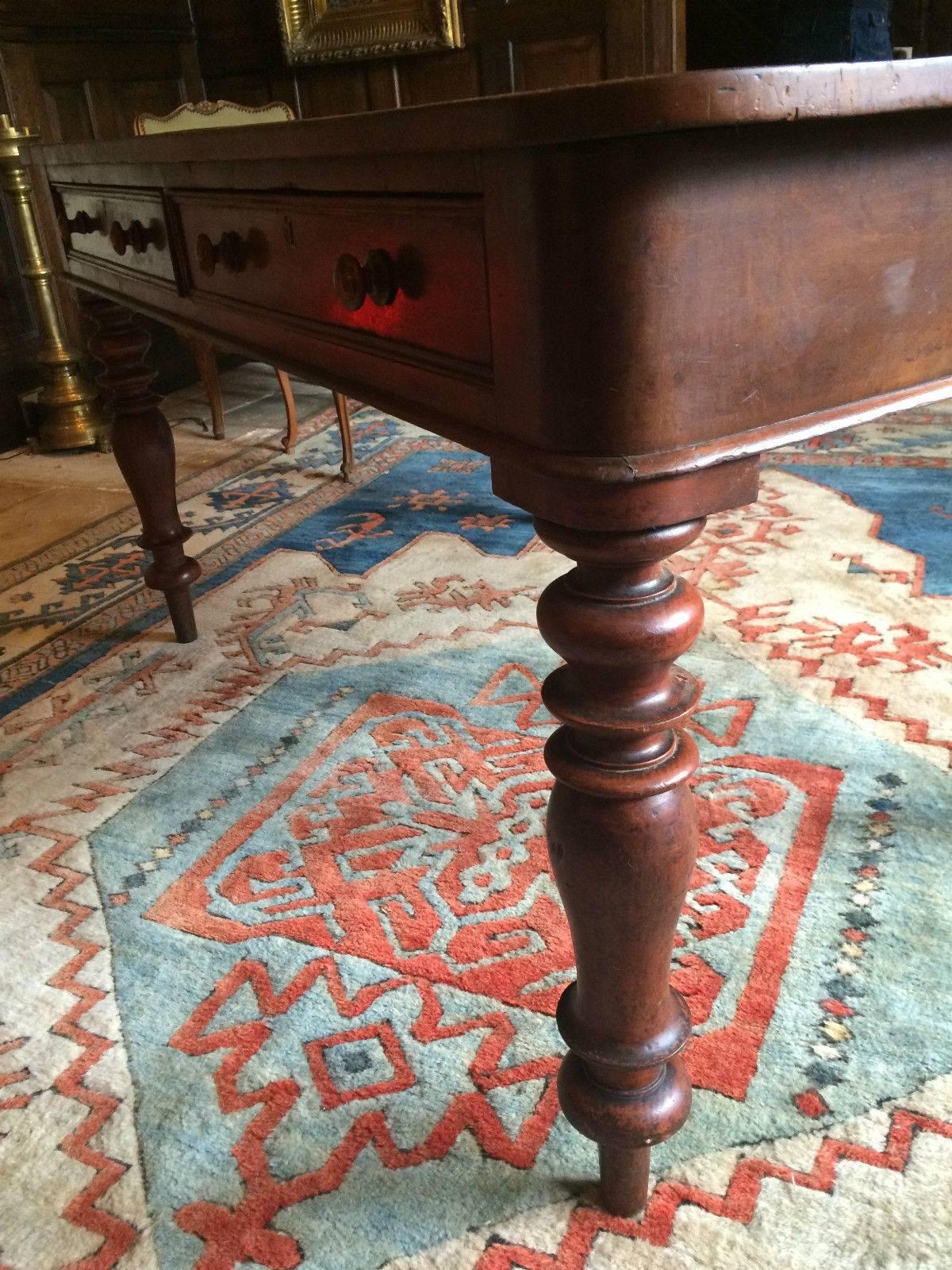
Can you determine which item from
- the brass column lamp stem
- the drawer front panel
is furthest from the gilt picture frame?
the drawer front panel

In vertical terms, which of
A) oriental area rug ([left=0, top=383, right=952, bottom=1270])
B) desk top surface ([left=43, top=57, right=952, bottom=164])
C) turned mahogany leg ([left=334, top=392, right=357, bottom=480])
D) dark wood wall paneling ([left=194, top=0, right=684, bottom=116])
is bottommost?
oriental area rug ([left=0, top=383, right=952, bottom=1270])

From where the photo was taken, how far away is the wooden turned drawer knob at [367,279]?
67cm

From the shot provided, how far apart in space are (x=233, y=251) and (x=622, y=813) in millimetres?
632

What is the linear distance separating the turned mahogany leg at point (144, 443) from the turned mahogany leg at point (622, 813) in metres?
1.25

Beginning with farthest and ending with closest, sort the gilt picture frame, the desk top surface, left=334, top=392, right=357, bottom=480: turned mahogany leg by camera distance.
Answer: the gilt picture frame, left=334, top=392, right=357, bottom=480: turned mahogany leg, the desk top surface

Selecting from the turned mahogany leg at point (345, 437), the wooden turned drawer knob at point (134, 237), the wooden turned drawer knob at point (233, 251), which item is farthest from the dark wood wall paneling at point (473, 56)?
the wooden turned drawer knob at point (233, 251)

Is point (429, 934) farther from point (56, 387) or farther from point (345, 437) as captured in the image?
point (56, 387)

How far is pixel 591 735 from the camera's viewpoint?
662mm

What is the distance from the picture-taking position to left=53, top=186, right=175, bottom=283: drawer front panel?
1.17m

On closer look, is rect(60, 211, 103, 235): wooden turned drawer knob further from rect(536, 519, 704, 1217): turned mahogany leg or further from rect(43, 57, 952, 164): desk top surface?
rect(536, 519, 704, 1217): turned mahogany leg

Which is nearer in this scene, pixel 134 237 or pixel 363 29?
pixel 134 237

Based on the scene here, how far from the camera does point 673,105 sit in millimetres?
451

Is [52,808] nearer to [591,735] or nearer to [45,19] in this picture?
[591,735]

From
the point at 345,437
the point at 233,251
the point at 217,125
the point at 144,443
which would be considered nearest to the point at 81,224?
the point at 144,443
